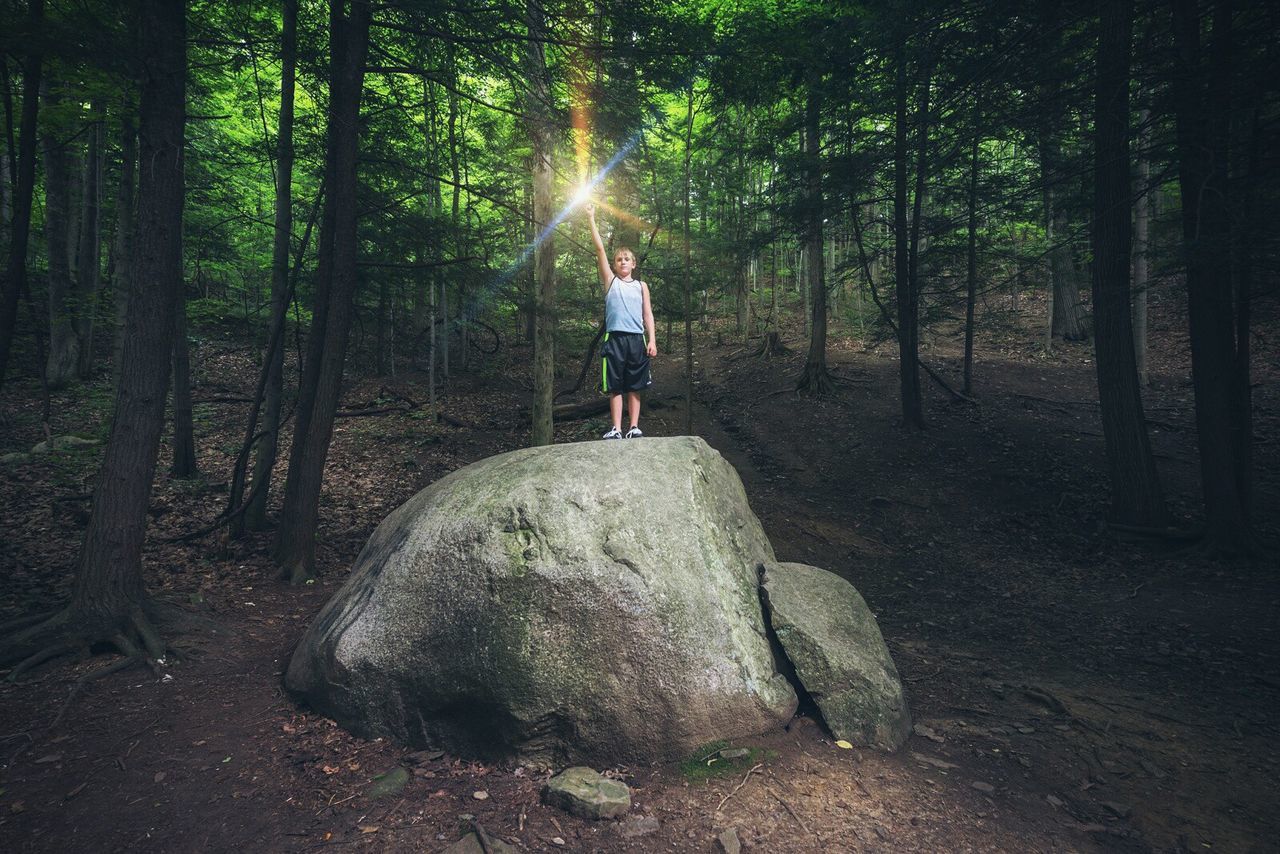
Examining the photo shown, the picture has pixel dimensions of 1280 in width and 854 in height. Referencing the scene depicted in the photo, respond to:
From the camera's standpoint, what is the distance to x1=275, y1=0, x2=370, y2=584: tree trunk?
24.0ft

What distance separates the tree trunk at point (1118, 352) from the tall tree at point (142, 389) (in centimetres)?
1151

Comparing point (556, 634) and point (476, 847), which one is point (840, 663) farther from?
point (476, 847)

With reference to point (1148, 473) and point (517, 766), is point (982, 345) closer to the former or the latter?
point (1148, 473)

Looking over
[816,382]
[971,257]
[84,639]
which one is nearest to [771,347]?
[816,382]

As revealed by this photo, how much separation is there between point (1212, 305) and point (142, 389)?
1290 cm

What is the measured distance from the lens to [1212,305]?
8516mm

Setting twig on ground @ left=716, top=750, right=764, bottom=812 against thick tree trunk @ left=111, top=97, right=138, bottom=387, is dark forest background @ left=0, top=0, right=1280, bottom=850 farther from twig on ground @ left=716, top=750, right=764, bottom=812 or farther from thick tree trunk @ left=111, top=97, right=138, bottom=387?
twig on ground @ left=716, top=750, right=764, bottom=812

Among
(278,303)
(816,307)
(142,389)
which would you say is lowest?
(142,389)

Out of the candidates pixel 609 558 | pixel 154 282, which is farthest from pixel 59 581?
pixel 609 558

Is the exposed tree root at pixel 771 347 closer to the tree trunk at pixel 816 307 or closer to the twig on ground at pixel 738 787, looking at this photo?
the tree trunk at pixel 816 307

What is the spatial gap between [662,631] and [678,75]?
20.0 feet

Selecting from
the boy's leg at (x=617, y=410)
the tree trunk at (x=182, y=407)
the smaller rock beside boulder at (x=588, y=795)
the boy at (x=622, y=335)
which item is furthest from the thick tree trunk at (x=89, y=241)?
the smaller rock beside boulder at (x=588, y=795)

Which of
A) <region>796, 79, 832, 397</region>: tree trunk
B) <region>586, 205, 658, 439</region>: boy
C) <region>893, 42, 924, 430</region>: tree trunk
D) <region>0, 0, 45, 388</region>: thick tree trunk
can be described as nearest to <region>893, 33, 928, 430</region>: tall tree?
<region>893, 42, 924, 430</region>: tree trunk

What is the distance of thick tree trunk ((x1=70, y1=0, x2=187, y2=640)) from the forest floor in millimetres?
723
